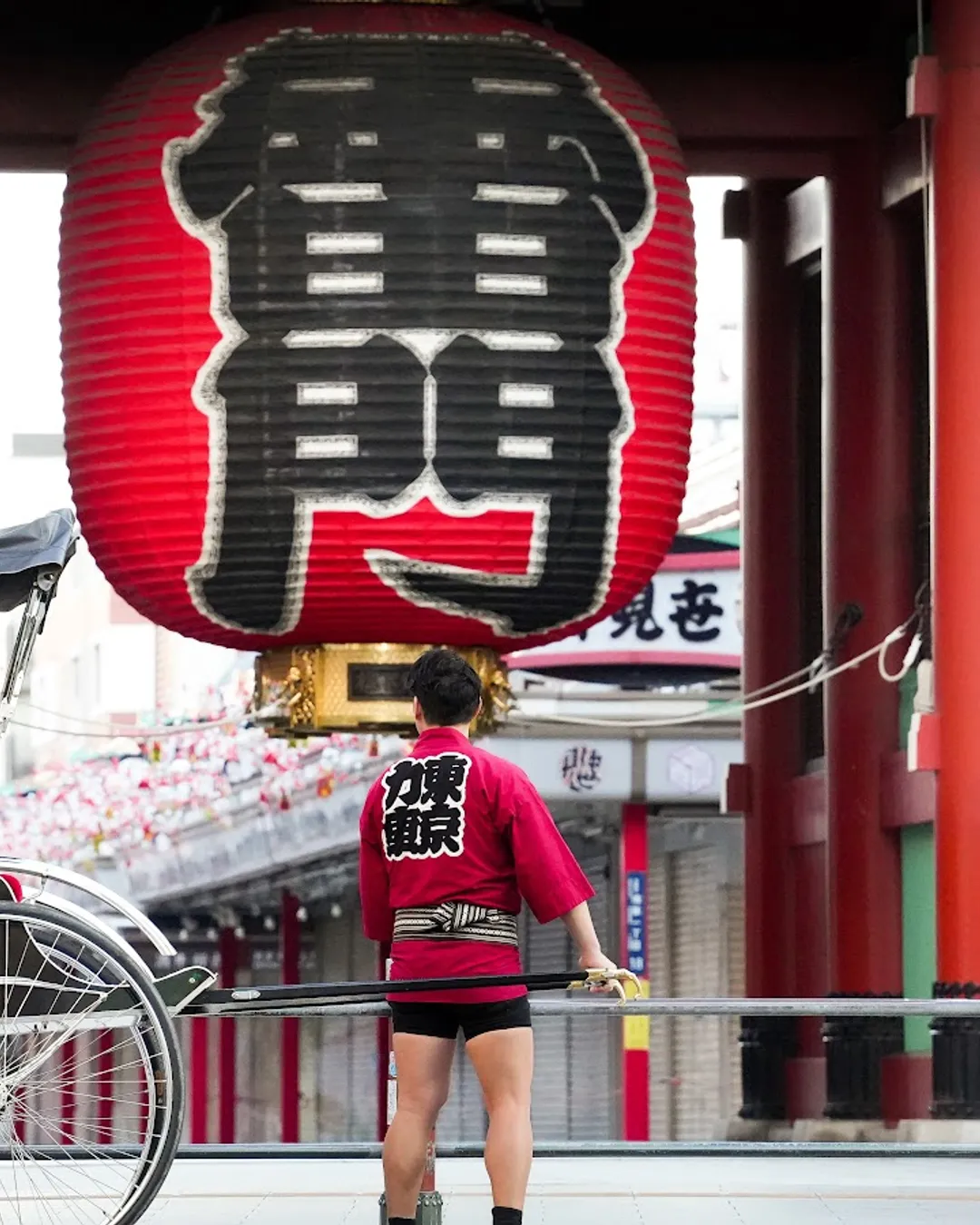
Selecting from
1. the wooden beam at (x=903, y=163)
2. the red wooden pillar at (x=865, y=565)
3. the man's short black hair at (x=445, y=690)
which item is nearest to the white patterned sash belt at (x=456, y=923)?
the man's short black hair at (x=445, y=690)

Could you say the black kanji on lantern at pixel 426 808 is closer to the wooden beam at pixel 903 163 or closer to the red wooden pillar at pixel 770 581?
the wooden beam at pixel 903 163

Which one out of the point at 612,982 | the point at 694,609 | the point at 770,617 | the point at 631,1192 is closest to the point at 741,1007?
the point at 631,1192

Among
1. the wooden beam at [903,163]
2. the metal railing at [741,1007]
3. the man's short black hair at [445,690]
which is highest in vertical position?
the wooden beam at [903,163]

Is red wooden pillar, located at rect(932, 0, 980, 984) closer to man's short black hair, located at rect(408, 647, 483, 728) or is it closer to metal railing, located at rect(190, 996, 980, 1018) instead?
metal railing, located at rect(190, 996, 980, 1018)

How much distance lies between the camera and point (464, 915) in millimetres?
6727

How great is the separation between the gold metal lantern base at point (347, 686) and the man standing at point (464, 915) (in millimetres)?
4220

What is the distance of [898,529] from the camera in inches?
550

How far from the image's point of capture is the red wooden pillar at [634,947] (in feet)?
60.2

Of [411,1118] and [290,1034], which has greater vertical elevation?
[290,1034]

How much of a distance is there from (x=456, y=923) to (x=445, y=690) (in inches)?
22.4

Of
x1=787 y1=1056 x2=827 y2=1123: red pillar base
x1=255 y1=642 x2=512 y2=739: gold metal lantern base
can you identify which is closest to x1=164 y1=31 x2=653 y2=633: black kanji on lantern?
x1=255 y1=642 x2=512 y2=739: gold metal lantern base

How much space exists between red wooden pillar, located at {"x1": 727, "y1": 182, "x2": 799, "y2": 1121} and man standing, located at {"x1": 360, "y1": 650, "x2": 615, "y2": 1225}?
890 cm

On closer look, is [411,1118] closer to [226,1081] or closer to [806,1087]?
[806,1087]

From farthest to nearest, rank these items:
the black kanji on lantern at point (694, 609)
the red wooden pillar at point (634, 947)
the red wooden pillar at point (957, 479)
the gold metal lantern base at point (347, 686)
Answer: the red wooden pillar at point (634, 947)
the black kanji on lantern at point (694, 609)
the red wooden pillar at point (957, 479)
the gold metal lantern base at point (347, 686)
